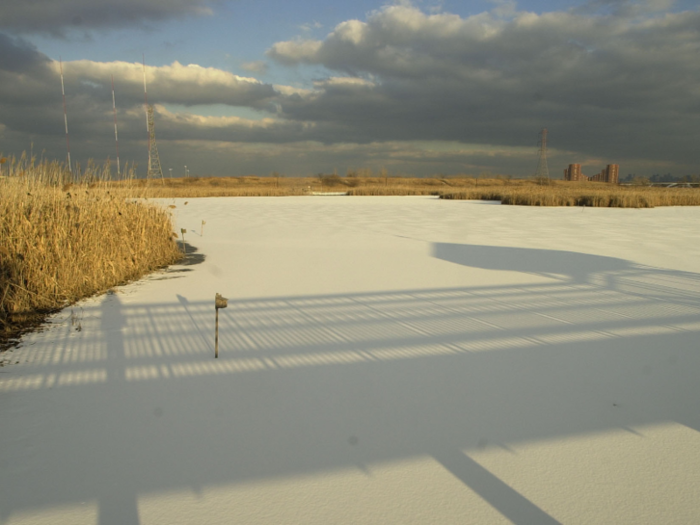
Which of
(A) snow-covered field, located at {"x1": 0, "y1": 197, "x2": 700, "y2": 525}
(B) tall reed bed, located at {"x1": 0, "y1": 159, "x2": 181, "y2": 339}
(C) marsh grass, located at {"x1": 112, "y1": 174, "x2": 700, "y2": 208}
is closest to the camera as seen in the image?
(A) snow-covered field, located at {"x1": 0, "y1": 197, "x2": 700, "y2": 525}

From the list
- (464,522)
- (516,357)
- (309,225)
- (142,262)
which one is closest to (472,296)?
(516,357)

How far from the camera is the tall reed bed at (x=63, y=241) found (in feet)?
13.6

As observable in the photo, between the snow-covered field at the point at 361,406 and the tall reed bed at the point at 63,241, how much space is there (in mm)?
342

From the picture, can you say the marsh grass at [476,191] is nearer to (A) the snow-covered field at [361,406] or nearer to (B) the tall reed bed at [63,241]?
(B) the tall reed bed at [63,241]

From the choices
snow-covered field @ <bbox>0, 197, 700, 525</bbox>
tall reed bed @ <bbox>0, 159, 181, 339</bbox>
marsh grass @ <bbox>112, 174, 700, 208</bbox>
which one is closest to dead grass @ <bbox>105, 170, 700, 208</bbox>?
marsh grass @ <bbox>112, 174, 700, 208</bbox>

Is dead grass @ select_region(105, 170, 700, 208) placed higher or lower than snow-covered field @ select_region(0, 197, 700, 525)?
higher

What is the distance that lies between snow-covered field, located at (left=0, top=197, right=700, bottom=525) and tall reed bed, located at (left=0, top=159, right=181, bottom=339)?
342mm

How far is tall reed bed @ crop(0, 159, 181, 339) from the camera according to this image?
415cm

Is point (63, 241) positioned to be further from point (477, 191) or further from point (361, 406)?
point (477, 191)

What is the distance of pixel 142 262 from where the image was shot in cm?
595

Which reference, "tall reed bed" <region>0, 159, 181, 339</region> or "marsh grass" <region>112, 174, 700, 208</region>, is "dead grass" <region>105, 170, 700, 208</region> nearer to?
"marsh grass" <region>112, 174, 700, 208</region>

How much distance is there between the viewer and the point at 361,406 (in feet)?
7.84

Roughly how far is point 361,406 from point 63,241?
12.7 ft

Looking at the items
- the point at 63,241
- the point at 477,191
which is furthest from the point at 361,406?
the point at 477,191
